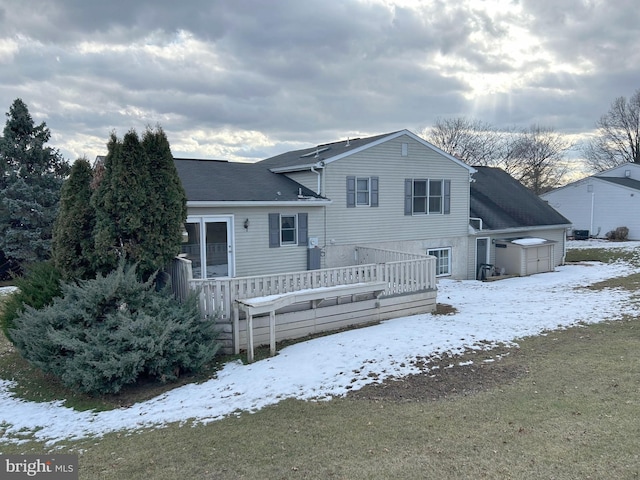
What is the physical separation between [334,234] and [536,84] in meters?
15.7

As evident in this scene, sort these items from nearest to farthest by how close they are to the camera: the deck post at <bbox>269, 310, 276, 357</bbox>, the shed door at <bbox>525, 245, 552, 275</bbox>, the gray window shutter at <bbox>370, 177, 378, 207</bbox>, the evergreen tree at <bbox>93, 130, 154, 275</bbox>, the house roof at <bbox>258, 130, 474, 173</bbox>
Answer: the deck post at <bbox>269, 310, 276, 357</bbox> < the evergreen tree at <bbox>93, 130, 154, 275</bbox> < the house roof at <bbox>258, 130, 474, 173</bbox> < the gray window shutter at <bbox>370, 177, 378, 207</bbox> < the shed door at <bbox>525, 245, 552, 275</bbox>

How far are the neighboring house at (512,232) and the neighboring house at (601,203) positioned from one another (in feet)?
34.7

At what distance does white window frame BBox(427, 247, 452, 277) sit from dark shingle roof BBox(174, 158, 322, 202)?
18.9 feet

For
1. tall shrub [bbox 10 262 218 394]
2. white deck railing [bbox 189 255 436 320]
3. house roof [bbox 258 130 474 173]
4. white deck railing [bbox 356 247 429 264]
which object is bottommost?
tall shrub [bbox 10 262 218 394]

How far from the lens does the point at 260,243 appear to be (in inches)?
477

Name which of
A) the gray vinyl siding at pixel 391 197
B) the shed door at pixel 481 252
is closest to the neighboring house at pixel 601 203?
the shed door at pixel 481 252

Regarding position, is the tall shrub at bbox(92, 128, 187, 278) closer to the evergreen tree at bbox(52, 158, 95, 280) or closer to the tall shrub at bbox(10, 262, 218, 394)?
the evergreen tree at bbox(52, 158, 95, 280)

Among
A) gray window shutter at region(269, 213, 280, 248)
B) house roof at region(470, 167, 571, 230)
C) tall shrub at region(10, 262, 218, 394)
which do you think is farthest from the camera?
house roof at region(470, 167, 571, 230)

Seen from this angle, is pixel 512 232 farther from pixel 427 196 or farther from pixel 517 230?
pixel 427 196

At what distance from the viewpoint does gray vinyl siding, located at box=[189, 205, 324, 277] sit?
11.7 meters

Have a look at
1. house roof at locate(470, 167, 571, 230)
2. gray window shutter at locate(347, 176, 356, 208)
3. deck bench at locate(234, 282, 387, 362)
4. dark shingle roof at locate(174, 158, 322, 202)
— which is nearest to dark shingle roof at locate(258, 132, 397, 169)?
dark shingle roof at locate(174, 158, 322, 202)

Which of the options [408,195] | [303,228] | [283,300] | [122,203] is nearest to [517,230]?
[408,195]

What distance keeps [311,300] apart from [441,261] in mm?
9375

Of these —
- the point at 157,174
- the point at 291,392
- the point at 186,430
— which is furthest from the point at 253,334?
the point at 157,174
